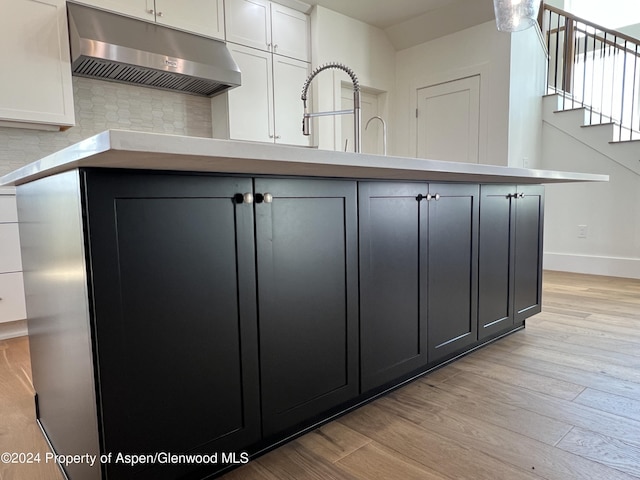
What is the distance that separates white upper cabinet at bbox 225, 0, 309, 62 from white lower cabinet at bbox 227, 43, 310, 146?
8cm

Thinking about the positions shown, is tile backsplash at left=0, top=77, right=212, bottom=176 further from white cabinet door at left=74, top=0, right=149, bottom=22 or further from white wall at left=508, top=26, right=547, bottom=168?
white wall at left=508, top=26, right=547, bottom=168

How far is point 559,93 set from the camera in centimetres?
462

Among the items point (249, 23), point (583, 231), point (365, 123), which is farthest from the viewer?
point (365, 123)

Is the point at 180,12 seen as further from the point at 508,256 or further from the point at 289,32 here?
the point at 508,256

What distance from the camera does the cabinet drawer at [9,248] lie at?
2.46 metres

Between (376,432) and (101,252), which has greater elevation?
(101,252)

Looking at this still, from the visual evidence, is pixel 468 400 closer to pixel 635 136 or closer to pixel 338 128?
pixel 338 128

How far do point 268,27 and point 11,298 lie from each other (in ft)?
9.70

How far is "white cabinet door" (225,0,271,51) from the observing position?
3.49 metres

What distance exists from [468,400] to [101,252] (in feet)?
4.64

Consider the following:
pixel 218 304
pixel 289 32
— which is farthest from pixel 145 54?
pixel 218 304

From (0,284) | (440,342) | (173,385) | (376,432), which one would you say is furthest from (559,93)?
(0,284)

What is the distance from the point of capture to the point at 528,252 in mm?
2369

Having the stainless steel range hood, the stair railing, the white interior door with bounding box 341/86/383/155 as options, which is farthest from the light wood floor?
the stair railing
